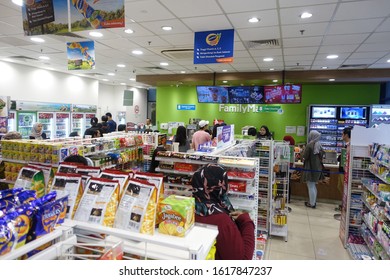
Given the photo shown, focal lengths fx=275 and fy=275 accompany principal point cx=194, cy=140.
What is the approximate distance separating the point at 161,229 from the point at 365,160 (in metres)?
4.14

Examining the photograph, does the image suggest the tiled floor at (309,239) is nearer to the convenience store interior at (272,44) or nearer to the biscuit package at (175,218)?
the convenience store interior at (272,44)

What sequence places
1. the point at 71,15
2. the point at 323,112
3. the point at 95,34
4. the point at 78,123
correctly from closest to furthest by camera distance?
the point at 71,15
the point at 95,34
the point at 323,112
the point at 78,123

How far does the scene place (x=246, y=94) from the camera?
8.52 metres

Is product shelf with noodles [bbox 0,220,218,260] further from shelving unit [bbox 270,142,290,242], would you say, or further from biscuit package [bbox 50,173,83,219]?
shelving unit [bbox 270,142,290,242]

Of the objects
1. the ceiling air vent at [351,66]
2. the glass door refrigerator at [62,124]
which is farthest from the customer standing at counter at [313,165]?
the glass door refrigerator at [62,124]

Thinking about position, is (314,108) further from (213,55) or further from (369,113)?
(213,55)

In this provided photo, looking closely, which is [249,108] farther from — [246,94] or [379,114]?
[379,114]

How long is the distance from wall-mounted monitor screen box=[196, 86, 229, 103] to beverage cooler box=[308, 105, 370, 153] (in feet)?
11.1

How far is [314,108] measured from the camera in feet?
32.4

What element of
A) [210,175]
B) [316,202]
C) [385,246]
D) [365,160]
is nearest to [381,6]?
[365,160]

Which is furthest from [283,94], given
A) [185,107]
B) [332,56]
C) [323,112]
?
[185,107]

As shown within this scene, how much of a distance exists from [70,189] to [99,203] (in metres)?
0.23
